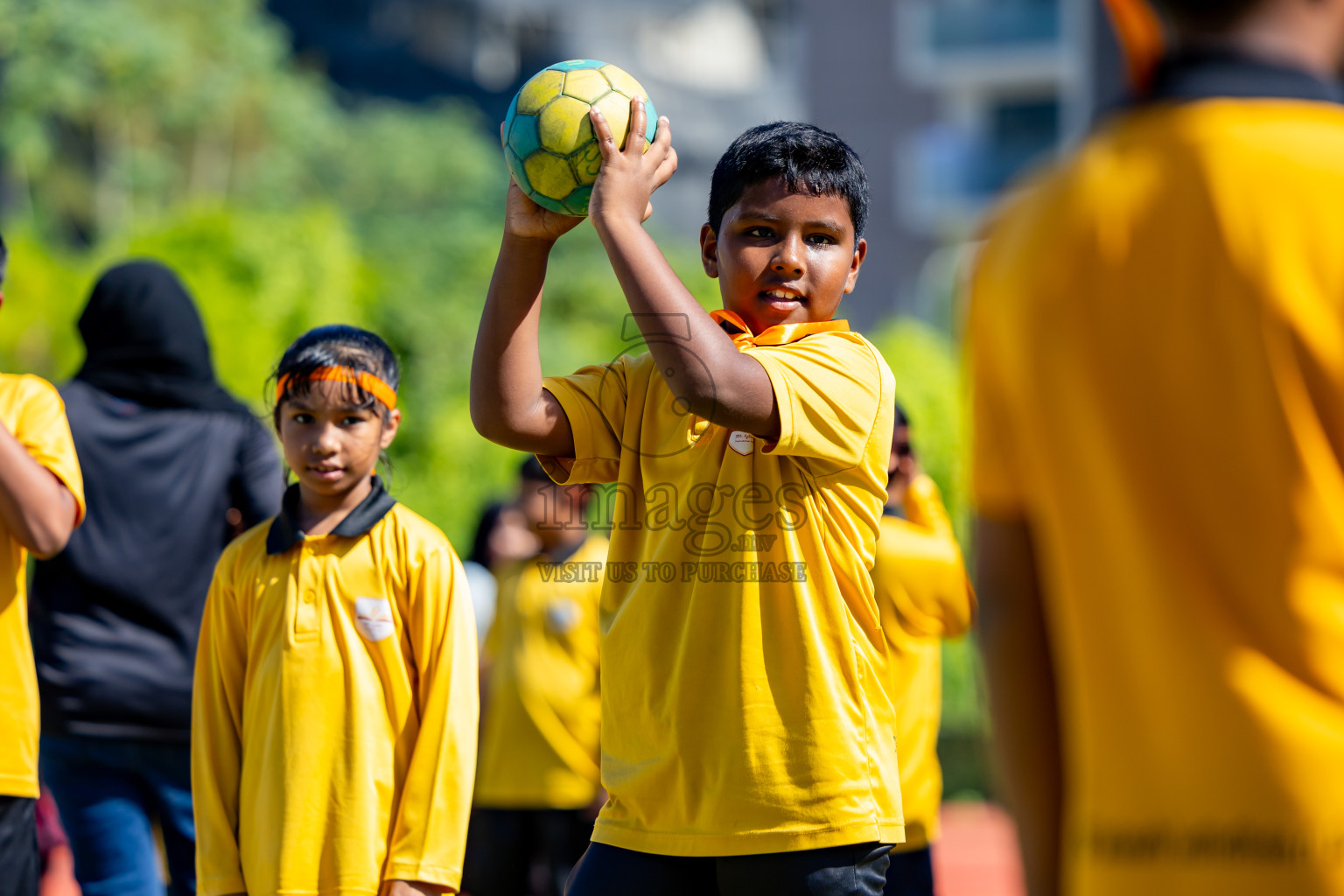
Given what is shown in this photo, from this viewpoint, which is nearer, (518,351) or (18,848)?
(518,351)

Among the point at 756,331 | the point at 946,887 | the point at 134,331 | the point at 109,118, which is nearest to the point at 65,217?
the point at 109,118

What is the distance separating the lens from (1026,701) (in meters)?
1.57

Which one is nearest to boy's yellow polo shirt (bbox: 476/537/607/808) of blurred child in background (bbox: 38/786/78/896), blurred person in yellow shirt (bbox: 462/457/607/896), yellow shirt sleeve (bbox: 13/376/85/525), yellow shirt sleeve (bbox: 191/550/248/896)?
blurred person in yellow shirt (bbox: 462/457/607/896)

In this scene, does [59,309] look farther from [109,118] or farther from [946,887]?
[946,887]

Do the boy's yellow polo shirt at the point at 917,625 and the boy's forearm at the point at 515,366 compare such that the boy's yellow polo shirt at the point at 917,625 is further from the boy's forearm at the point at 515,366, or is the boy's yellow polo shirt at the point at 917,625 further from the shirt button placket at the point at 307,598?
the boy's forearm at the point at 515,366

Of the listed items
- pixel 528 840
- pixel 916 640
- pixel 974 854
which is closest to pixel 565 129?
pixel 916 640

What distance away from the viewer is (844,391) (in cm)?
253

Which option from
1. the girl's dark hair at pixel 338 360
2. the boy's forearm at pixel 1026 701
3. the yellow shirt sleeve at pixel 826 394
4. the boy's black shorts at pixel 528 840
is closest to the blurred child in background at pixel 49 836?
the boy's black shorts at pixel 528 840

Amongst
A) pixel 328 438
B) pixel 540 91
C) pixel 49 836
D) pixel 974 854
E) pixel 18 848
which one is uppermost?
pixel 540 91

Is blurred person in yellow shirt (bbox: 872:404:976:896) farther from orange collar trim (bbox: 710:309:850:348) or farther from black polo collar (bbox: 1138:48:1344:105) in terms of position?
black polo collar (bbox: 1138:48:1344:105)

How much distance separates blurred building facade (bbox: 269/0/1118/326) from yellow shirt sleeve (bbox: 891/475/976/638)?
15059 mm

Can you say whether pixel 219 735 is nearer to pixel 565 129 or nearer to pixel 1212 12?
pixel 565 129

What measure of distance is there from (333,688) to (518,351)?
3.27 feet

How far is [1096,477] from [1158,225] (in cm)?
27
